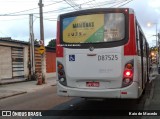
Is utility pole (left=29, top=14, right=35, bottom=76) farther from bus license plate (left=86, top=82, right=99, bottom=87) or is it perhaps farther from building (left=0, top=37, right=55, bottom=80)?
bus license plate (left=86, top=82, right=99, bottom=87)

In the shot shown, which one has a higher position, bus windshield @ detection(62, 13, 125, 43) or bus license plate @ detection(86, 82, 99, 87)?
bus windshield @ detection(62, 13, 125, 43)

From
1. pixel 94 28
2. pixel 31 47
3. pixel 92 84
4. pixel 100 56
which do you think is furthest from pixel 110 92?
pixel 31 47

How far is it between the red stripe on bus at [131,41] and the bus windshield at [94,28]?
207 mm

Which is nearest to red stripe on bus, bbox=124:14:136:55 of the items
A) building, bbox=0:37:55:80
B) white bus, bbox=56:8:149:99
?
white bus, bbox=56:8:149:99

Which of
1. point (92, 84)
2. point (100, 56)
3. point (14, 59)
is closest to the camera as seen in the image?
point (100, 56)

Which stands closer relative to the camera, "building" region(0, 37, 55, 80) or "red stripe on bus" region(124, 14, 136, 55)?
"red stripe on bus" region(124, 14, 136, 55)

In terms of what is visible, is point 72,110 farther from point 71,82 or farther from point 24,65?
point 24,65

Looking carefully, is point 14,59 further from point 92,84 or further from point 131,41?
point 131,41

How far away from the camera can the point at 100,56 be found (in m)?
10.5

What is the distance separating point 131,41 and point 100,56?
3.30 feet

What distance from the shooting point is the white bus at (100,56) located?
10.3 metres

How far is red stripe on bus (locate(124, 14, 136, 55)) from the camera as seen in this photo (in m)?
10.3

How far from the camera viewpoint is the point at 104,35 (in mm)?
10570

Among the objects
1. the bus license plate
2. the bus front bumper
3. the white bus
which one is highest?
the white bus
